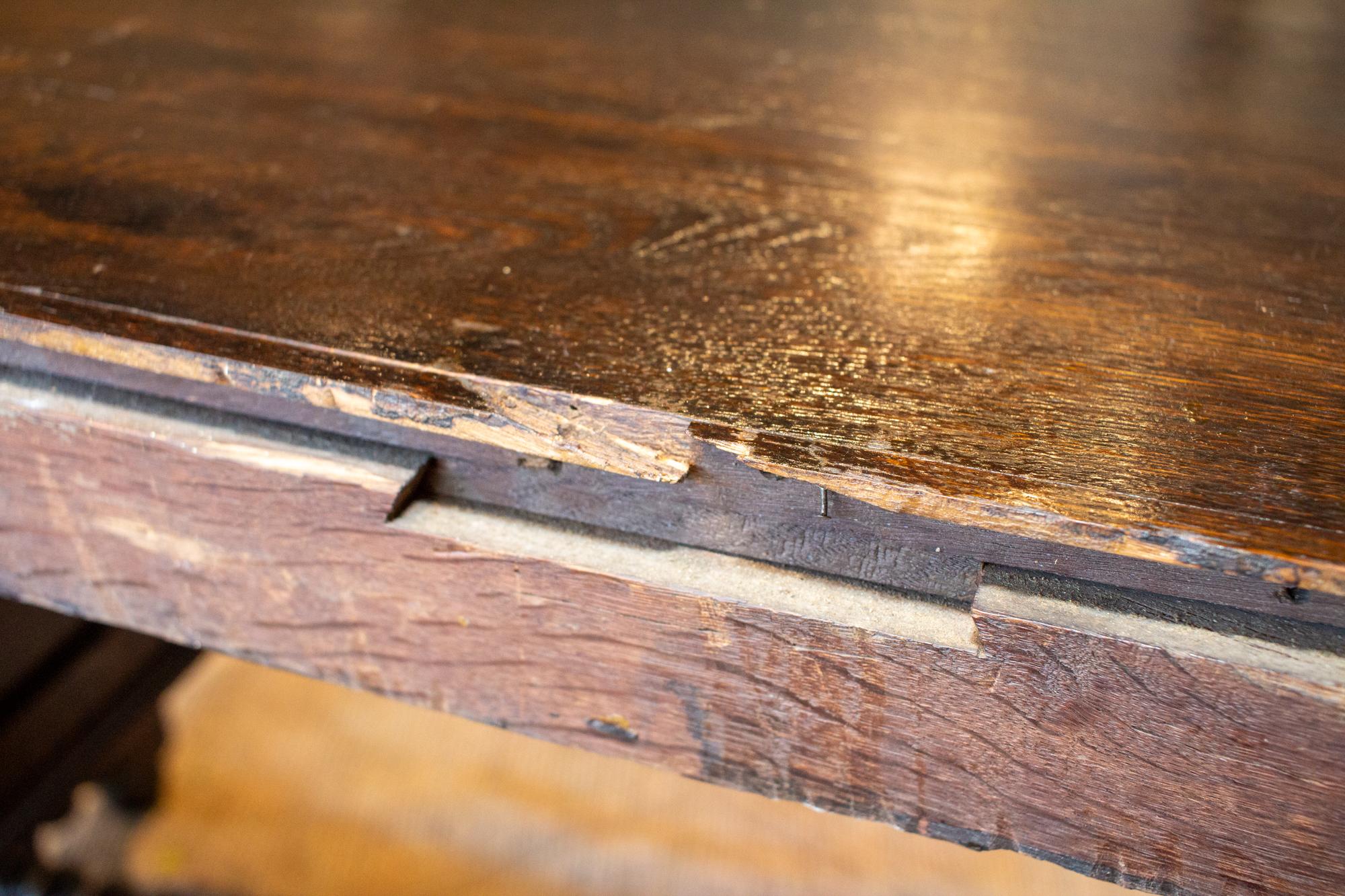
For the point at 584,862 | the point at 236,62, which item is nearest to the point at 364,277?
the point at 236,62

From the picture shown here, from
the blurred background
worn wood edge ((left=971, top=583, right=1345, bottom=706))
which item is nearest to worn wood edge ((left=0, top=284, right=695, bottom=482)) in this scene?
worn wood edge ((left=971, top=583, right=1345, bottom=706))

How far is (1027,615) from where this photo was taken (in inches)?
14.2

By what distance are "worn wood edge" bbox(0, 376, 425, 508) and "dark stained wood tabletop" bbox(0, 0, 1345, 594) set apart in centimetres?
4

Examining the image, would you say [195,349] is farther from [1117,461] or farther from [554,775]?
[554,775]

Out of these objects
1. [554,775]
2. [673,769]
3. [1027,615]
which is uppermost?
[1027,615]

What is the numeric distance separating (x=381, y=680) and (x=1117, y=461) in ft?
1.06

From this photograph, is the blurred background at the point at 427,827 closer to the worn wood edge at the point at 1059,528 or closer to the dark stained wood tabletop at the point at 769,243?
the dark stained wood tabletop at the point at 769,243

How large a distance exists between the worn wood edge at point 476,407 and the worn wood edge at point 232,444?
33 mm

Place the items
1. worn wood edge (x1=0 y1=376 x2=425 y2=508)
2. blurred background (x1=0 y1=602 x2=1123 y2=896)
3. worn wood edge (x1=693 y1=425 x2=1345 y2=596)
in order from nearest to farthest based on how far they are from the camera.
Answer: worn wood edge (x1=693 y1=425 x2=1345 y2=596) < worn wood edge (x1=0 y1=376 x2=425 y2=508) < blurred background (x1=0 y1=602 x2=1123 y2=896)

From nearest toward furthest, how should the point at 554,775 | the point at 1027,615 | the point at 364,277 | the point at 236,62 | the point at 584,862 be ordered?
the point at 1027,615
the point at 364,277
the point at 236,62
the point at 584,862
the point at 554,775

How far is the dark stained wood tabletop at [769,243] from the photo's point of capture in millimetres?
377

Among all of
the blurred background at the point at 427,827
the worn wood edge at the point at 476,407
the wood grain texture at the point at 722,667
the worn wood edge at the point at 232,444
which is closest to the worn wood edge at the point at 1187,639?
the wood grain texture at the point at 722,667

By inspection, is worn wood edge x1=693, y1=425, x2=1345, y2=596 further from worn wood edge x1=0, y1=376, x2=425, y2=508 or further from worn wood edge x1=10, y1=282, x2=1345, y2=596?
worn wood edge x1=0, y1=376, x2=425, y2=508

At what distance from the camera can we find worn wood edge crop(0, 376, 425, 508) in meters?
0.43
